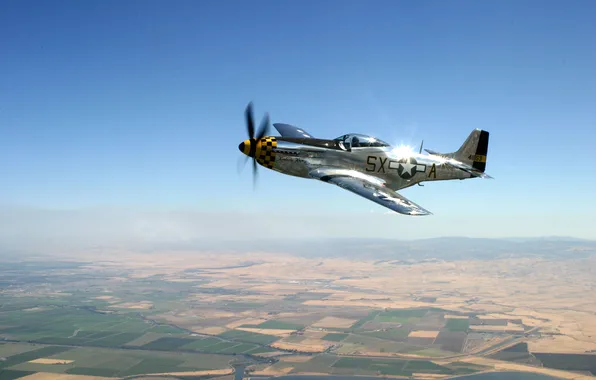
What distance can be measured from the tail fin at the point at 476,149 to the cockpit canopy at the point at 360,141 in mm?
6263

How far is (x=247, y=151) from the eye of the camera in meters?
28.5

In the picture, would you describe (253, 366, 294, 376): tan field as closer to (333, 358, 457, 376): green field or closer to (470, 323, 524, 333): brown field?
(333, 358, 457, 376): green field

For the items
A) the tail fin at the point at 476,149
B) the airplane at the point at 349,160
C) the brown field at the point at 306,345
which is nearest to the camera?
the airplane at the point at 349,160

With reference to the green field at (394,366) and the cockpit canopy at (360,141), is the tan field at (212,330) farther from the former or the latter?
the cockpit canopy at (360,141)

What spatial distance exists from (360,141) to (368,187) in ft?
14.2

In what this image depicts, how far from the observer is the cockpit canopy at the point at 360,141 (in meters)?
27.5

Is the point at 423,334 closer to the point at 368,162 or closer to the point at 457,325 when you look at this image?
the point at 457,325

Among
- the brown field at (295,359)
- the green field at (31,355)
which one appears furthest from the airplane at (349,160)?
the green field at (31,355)

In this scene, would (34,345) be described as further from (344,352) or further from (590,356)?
(590,356)

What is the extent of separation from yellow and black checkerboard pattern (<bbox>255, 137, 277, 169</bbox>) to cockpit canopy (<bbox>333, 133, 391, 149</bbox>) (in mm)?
4108

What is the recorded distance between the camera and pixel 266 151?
2830 centimetres

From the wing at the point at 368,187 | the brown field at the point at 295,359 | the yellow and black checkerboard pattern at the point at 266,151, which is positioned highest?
the yellow and black checkerboard pattern at the point at 266,151

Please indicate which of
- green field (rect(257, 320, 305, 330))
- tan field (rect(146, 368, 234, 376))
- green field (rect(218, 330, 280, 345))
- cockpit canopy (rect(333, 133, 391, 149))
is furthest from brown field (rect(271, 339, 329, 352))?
cockpit canopy (rect(333, 133, 391, 149))

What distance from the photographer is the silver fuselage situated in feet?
89.3
